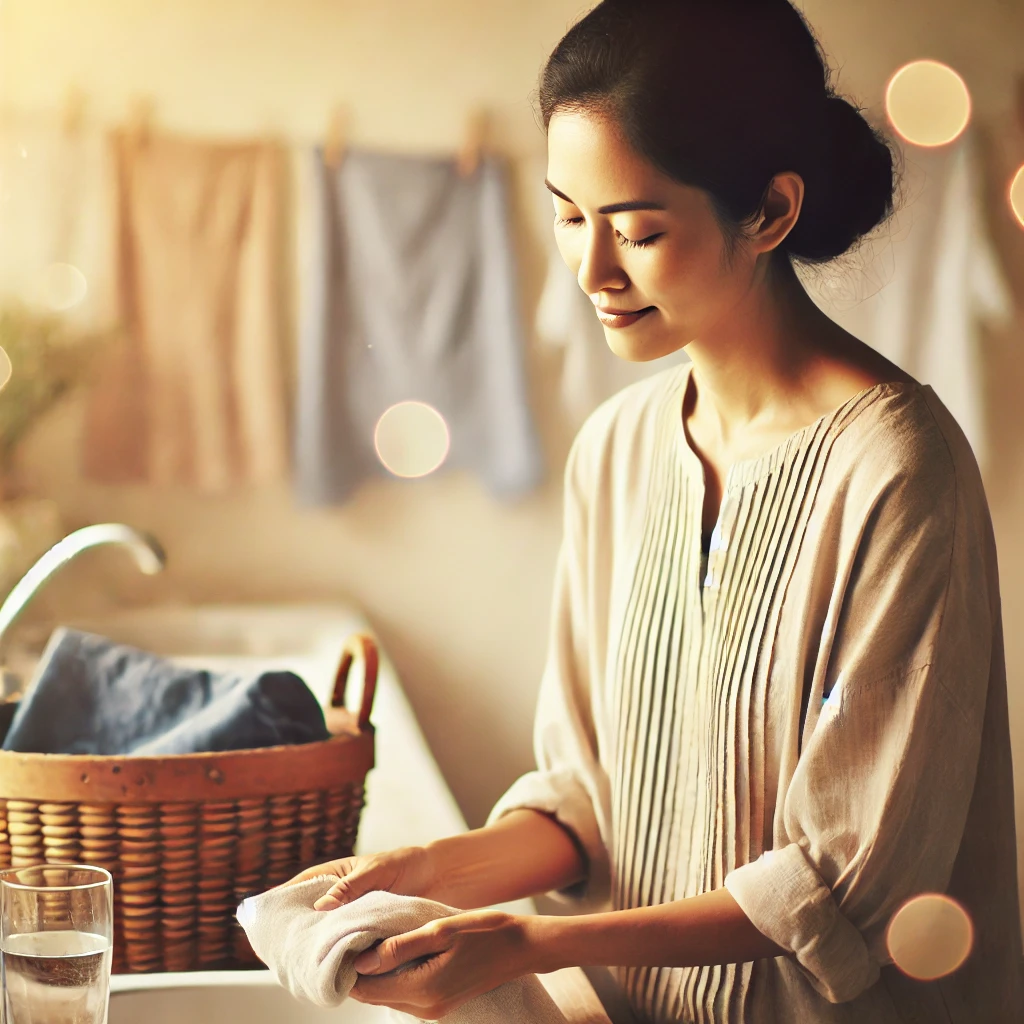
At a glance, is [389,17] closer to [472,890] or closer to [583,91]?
[583,91]

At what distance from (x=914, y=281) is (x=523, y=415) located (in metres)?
0.60

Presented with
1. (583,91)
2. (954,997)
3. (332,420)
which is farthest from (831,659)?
(332,420)

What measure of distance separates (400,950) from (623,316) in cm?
33

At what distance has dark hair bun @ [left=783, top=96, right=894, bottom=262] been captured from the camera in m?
0.58

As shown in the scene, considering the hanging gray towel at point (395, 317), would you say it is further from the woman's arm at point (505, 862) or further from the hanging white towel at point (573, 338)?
the woman's arm at point (505, 862)

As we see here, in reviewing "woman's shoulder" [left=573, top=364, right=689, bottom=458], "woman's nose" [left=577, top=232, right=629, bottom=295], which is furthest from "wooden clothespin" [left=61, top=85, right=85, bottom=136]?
"woman's nose" [left=577, top=232, right=629, bottom=295]

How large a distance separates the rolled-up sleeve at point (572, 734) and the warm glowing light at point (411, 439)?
84 centimetres

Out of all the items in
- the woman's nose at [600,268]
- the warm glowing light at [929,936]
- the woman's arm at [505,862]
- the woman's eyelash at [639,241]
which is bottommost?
the woman's arm at [505,862]

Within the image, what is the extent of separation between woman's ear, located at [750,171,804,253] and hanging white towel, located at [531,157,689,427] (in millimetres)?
743

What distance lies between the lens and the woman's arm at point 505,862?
0.63 meters

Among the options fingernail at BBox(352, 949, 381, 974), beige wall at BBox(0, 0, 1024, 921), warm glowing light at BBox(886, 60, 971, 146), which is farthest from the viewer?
beige wall at BBox(0, 0, 1024, 921)

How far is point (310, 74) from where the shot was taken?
1.48m

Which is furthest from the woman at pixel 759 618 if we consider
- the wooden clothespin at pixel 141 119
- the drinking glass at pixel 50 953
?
the wooden clothespin at pixel 141 119

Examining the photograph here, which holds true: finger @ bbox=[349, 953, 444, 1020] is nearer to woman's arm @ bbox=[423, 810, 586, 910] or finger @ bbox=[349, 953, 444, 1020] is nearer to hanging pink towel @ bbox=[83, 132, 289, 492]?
woman's arm @ bbox=[423, 810, 586, 910]
